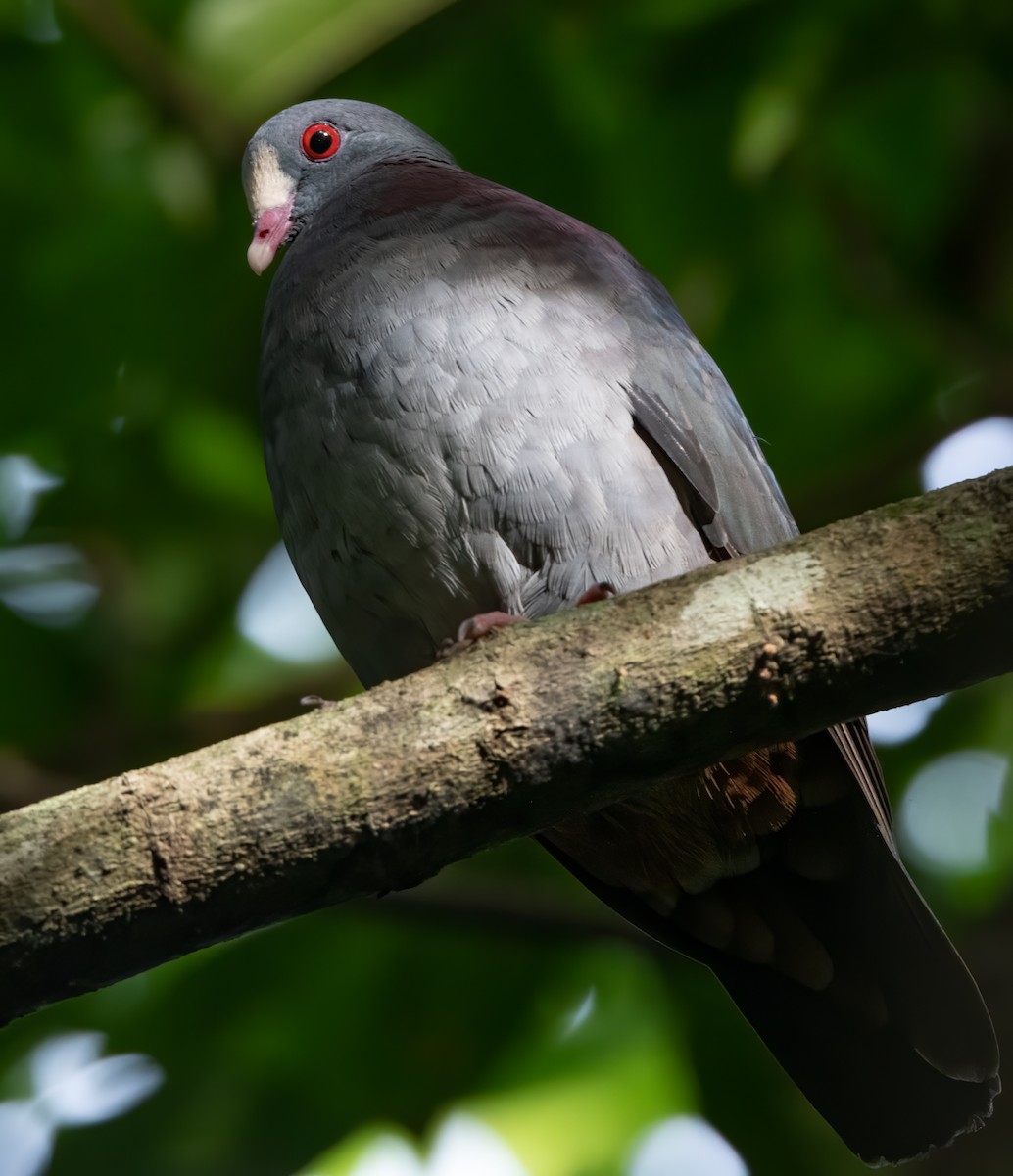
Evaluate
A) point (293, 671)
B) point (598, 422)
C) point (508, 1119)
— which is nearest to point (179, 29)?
point (598, 422)

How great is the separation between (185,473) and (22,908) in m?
2.80

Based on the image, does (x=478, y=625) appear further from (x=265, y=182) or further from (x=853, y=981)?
(x=265, y=182)

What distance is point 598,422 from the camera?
2.93 metres

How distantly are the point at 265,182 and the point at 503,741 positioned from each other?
2.40m

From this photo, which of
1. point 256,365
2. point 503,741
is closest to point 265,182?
point 256,365

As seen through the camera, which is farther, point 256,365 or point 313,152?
point 256,365

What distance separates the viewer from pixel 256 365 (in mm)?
Answer: 4504

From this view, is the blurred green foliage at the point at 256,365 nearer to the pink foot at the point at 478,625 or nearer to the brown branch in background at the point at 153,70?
the brown branch in background at the point at 153,70

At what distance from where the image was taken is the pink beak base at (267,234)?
3693mm

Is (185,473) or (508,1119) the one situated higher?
(185,473)

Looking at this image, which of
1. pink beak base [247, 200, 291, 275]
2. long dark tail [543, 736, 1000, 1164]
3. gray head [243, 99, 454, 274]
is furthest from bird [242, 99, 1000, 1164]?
gray head [243, 99, 454, 274]

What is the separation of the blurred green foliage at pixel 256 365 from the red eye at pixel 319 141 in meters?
0.12

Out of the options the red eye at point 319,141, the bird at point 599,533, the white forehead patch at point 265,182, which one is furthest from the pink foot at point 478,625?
the red eye at point 319,141

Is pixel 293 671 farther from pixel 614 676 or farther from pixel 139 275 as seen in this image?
pixel 614 676
